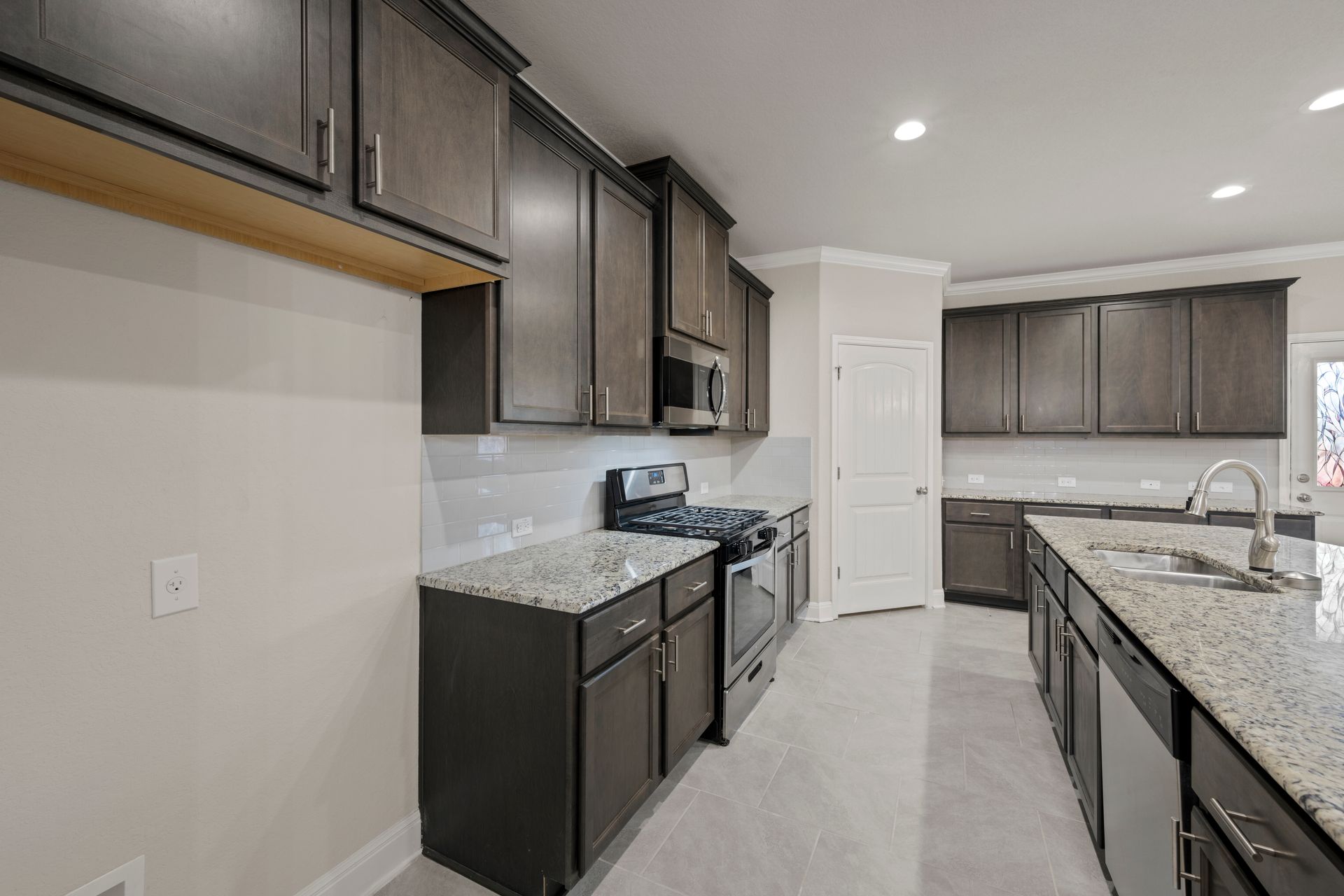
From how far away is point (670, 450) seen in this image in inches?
136

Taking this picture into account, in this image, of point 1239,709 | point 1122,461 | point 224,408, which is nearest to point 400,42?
point 224,408

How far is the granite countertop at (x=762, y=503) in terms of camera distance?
3483mm

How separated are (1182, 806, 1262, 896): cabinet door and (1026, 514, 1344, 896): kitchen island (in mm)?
44

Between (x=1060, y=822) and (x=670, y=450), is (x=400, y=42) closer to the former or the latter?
(x=670, y=450)

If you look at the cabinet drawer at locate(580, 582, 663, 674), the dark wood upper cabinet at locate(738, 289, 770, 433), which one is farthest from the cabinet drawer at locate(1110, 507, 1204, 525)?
the cabinet drawer at locate(580, 582, 663, 674)

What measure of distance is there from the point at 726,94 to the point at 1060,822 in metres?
3.03

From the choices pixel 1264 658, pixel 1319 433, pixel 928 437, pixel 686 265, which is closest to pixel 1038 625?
pixel 928 437

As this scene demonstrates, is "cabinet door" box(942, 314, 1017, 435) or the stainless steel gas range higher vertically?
"cabinet door" box(942, 314, 1017, 435)

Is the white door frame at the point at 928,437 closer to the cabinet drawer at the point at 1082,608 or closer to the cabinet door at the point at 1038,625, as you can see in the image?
the cabinet door at the point at 1038,625

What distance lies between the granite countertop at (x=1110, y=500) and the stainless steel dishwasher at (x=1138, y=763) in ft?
9.27

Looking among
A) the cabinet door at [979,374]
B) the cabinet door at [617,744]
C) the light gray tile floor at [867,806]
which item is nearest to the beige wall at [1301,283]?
the cabinet door at [979,374]

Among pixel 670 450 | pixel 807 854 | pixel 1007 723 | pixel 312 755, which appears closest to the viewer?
pixel 312 755

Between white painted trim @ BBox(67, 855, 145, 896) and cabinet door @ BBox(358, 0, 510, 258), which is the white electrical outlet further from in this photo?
cabinet door @ BBox(358, 0, 510, 258)

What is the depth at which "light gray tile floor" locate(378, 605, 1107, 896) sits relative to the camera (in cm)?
170
